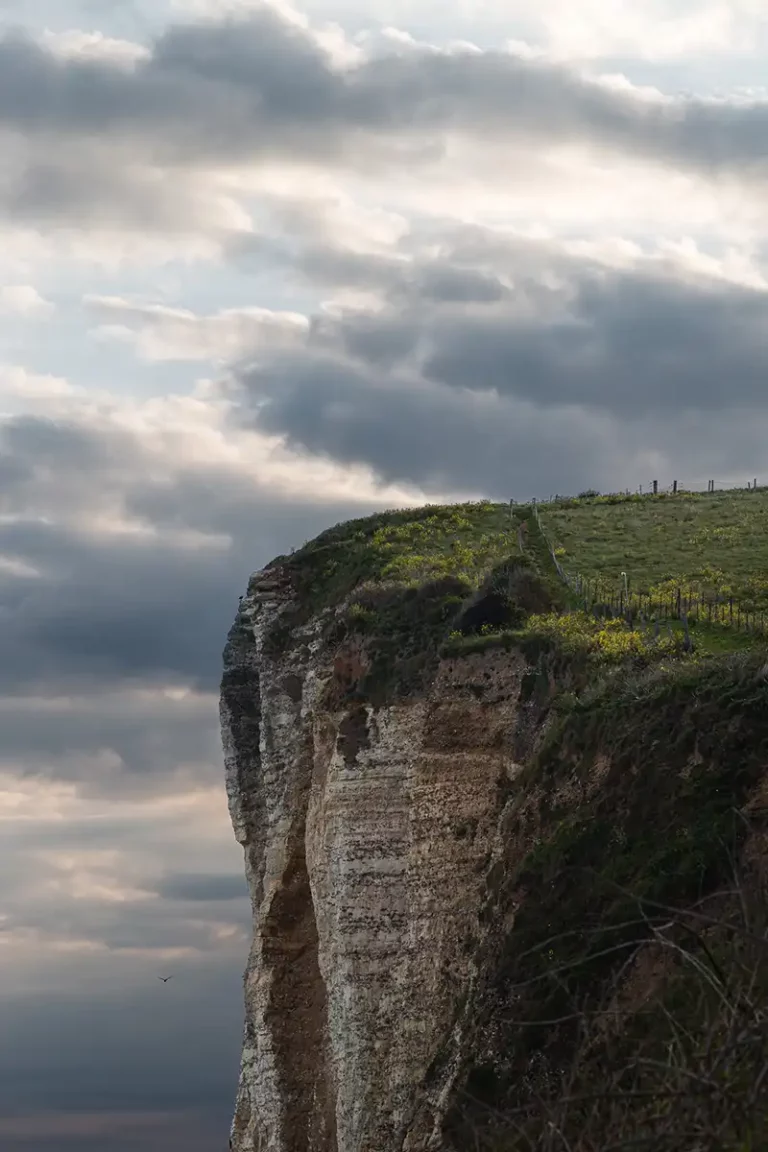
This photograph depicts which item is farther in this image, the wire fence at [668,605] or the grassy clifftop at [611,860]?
the wire fence at [668,605]

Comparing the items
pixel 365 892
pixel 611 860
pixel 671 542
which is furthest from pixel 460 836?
pixel 671 542

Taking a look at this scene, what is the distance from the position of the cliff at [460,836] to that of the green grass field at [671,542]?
2961 millimetres

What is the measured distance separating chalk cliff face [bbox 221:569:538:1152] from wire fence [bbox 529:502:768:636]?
19.9ft

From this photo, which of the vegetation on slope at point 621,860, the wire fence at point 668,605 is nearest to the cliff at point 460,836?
the vegetation on slope at point 621,860

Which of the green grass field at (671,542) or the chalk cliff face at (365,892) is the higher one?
the green grass field at (671,542)

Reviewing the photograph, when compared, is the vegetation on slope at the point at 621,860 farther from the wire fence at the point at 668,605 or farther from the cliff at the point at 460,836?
the wire fence at the point at 668,605

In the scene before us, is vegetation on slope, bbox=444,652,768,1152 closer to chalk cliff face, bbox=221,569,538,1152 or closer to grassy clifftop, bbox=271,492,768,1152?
grassy clifftop, bbox=271,492,768,1152

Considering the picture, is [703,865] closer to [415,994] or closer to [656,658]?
[656,658]

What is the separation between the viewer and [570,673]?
45719 millimetres

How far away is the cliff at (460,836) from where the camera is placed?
32281 mm

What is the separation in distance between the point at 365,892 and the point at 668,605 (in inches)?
528

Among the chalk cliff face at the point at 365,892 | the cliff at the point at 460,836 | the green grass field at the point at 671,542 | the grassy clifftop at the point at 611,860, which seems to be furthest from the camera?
the green grass field at the point at 671,542

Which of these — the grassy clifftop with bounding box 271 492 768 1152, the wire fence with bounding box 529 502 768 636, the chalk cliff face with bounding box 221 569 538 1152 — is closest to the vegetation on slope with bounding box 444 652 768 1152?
the grassy clifftop with bounding box 271 492 768 1152

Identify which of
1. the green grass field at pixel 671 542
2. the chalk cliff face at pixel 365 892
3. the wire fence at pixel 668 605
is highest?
the green grass field at pixel 671 542
